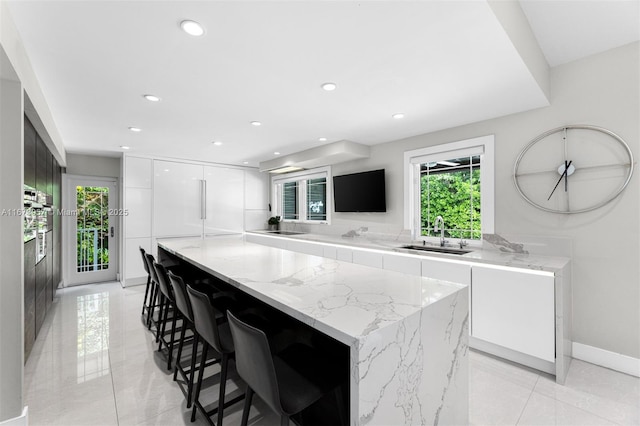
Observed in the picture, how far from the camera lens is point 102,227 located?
536cm

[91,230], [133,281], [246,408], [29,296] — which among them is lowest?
[133,281]

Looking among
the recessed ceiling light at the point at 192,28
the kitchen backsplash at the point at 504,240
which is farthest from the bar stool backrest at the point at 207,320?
the kitchen backsplash at the point at 504,240

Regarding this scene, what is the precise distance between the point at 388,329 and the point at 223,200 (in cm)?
554

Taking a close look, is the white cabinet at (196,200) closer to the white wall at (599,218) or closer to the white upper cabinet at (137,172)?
the white upper cabinet at (137,172)

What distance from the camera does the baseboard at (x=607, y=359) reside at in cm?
225

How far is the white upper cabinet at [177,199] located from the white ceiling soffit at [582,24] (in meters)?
5.38

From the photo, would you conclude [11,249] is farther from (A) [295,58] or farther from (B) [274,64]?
(A) [295,58]

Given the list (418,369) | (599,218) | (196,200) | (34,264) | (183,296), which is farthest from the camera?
(196,200)

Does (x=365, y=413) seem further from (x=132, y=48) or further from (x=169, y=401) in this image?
(x=132, y=48)

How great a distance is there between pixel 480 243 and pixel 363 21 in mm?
2654

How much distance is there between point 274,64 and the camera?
1.98m

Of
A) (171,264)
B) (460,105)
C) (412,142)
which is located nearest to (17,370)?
(171,264)

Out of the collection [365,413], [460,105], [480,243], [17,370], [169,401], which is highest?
[460,105]

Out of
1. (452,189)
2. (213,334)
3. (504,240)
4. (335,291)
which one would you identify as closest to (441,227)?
(452,189)
